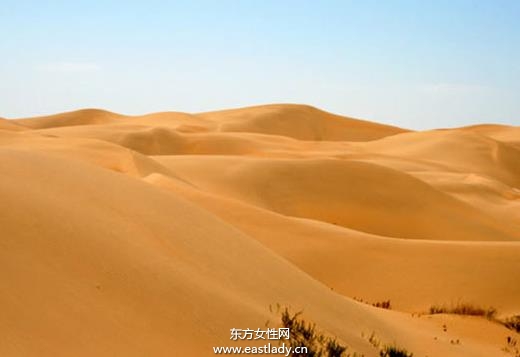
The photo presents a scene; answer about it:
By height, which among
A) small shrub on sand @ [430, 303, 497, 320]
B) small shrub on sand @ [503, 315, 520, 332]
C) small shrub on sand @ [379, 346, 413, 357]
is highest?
small shrub on sand @ [379, 346, 413, 357]

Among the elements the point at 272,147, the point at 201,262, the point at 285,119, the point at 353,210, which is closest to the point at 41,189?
the point at 201,262

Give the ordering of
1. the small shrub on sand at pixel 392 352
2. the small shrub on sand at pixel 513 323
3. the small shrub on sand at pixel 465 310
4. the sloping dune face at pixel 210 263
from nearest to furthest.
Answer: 1. the sloping dune face at pixel 210 263
2. the small shrub on sand at pixel 392 352
3. the small shrub on sand at pixel 513 323
4. the small shrub on sand at pixel 465 310

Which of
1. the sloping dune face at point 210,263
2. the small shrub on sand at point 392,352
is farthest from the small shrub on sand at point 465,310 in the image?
the small shrub on sand at point 392,352

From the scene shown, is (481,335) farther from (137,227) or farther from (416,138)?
(416,138)

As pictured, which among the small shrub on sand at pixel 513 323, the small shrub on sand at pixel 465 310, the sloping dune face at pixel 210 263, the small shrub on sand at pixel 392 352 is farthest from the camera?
the small shrub on sand at pixel 465 310

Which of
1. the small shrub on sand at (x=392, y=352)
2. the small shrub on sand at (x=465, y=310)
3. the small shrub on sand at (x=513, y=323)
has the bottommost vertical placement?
the small shrub on sand at (x=513, y=323)

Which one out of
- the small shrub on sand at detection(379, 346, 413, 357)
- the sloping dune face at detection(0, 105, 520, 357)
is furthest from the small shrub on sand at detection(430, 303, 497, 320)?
the small shrub on sand at detection(379, 346, 413, 357)

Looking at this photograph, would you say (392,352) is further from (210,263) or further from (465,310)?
(465,310)

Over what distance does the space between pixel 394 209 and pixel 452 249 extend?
7503mm

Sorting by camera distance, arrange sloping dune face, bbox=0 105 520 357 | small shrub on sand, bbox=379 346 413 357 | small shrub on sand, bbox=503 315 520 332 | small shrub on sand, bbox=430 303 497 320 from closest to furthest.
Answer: sloping dune face, bbox=0 105 520 357 → small shrub on sand, bbox=379 346 413 357 → small shrub on sand, bbox=503 315 520 332 → small shrub on sand, bbox=430 303 497 320

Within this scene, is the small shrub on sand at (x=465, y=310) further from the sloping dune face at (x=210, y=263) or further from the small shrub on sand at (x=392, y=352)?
the small shrub on sand at (x=392, y=352)

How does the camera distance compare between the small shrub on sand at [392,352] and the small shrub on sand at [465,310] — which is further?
the small shrub on sand at [465,310]

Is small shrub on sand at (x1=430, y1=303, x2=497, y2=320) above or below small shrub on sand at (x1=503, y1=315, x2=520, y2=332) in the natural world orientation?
above

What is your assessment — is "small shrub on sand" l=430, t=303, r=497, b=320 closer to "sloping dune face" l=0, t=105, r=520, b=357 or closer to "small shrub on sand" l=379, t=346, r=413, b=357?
"sloping dune face" l=0, t=105, r=520, b=357
